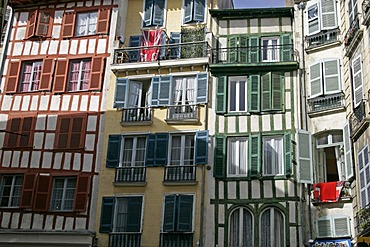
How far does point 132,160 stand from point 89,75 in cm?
430

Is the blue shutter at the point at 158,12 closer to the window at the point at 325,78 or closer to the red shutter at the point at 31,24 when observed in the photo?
the red shutter at the point at 31,24

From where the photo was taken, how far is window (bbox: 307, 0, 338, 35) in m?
20.7

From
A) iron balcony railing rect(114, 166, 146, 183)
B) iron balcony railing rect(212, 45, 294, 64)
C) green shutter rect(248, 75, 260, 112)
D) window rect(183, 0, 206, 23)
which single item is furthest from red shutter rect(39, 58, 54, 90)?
green shutter rect(248, 75, 260, 112)

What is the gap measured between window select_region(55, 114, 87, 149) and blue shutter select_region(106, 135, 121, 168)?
3.85ft

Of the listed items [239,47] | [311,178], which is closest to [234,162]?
[311,178]

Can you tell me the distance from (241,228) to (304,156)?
3.35m

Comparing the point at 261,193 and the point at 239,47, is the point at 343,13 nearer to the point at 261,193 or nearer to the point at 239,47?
the point at 239,47

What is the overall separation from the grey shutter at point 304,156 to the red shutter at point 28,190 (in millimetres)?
10168

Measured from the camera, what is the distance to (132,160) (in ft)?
70.4

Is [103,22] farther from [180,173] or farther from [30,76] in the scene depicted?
[180,173]

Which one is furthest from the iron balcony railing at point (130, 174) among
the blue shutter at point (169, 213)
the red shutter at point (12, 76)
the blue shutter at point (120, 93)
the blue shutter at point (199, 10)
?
the blue shutter at point (199, 10)

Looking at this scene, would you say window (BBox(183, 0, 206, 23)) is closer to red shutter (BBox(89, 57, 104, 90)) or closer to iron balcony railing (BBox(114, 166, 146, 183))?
red shutter (BBox(89, 57, 104, 90))

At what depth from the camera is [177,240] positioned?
19.6 meters

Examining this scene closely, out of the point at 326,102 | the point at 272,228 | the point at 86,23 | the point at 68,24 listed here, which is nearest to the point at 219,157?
the point at 272,228
